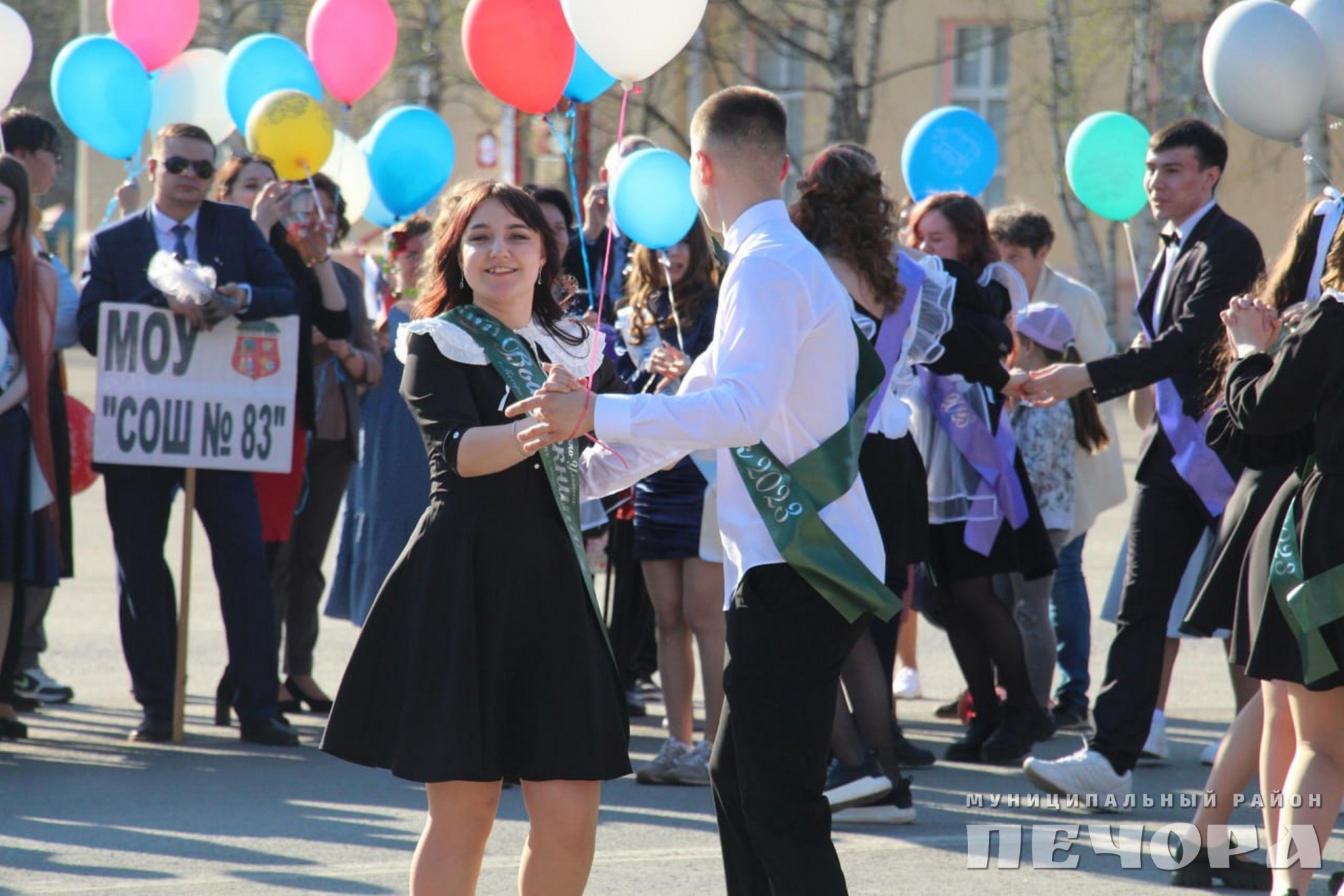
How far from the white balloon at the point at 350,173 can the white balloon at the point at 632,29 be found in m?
4.26

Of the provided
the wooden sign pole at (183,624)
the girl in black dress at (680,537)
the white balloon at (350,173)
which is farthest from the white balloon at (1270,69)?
the white balloon at (350,173)

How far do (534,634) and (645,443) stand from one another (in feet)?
1.80

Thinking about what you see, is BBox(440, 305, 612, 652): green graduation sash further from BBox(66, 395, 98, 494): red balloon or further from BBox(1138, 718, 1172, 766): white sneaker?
BBox(66, 395, 98, 494): red balloon

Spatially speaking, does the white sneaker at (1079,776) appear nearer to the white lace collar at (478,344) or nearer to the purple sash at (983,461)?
the purple sash at (983,461)

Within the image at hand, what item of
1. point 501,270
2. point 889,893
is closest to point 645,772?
point 889,893

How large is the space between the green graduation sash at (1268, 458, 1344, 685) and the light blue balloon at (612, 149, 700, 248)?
2443 millimetres

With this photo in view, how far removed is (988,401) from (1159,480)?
1193 millimetres

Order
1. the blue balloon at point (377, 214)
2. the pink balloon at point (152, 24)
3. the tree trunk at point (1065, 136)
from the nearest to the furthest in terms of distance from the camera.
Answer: the pink balloon at point (152, 24)
the blue balloon at point (377, 214)
the tree trunk at point (1065, 136)

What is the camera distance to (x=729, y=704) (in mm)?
3674

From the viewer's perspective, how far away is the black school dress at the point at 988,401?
227 inches

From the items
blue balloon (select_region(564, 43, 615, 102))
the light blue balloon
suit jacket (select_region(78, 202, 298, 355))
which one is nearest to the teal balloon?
the light blue balloon

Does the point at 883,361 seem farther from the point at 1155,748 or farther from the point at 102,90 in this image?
the point at 102,90

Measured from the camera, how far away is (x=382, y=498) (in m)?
6.57

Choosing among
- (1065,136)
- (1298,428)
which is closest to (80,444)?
(1298,428)
